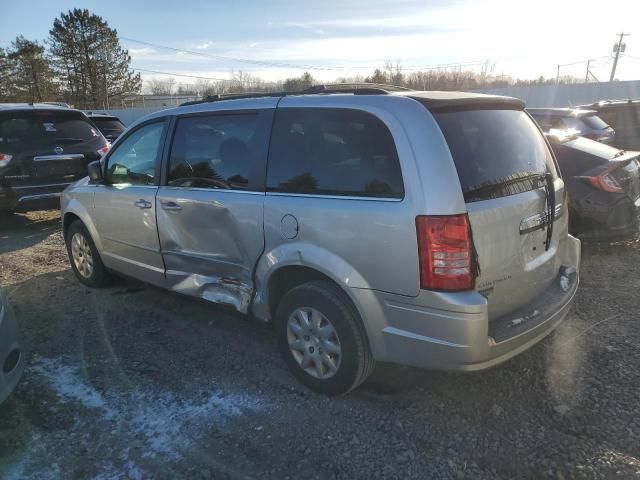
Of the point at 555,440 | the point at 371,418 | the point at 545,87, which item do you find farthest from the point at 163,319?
the point at 545,87

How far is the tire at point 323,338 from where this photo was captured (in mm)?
2881

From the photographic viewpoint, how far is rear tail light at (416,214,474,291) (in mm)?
2480

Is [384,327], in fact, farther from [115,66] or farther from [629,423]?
[115,66]

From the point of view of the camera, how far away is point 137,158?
4363mm

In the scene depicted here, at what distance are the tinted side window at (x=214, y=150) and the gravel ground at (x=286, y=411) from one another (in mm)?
1276

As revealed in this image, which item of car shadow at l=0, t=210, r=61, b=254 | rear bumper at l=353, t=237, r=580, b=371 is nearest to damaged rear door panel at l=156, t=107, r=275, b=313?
rear bumper at l=353, t=237, r=580, b=371

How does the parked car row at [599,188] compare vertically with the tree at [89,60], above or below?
below

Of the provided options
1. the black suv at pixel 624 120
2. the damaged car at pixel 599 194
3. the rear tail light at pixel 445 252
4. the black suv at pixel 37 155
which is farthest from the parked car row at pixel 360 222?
the black suv at pixel 624 120

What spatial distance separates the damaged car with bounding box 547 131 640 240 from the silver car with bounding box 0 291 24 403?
490cm

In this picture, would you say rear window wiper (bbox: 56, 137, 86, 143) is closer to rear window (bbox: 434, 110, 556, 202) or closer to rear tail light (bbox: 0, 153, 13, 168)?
rear tail light (bbox: 0, 153, 13, 168)

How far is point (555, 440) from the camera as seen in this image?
2.67 meters

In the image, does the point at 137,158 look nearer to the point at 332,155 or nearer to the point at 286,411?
the point at 332,155

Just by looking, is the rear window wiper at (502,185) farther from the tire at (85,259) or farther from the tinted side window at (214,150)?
the tire at (85,259)

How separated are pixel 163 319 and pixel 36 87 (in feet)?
159
